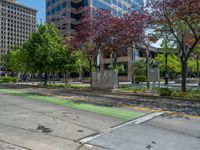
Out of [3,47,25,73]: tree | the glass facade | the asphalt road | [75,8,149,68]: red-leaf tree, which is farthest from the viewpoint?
the glass facade

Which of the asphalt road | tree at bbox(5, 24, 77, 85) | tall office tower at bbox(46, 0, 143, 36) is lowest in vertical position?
the asphalt road

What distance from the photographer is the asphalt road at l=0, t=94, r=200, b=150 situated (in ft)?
21.7

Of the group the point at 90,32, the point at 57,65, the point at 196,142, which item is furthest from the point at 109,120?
the point at 57,65

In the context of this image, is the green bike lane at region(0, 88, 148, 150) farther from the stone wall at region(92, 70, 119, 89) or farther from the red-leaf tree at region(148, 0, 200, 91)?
the stone wall at region(92, 70, 119, 89)

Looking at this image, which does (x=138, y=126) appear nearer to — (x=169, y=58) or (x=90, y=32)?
(x=90, y=32)

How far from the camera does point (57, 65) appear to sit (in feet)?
106

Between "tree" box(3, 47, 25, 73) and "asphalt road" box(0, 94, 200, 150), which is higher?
"tree" box(3, 47, 25, 73)

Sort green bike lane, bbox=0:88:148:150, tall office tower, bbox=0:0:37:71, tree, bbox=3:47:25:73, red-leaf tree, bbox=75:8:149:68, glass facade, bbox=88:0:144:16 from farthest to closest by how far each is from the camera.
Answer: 1. tall office tower, bbox=0:0:37:71
2. glass facade, bbox=88:0:144:16
3. tree, bbox=3:47:25:73
4. red-leaf tree, bbox=75:8:149:68
5. green bike lane, bbox=0:88:148:150

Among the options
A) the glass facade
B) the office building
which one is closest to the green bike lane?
the office building

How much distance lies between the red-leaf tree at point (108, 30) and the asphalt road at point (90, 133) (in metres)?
14.1

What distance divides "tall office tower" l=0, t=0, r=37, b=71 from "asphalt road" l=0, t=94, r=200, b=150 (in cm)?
14742

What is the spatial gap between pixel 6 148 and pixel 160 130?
455cm

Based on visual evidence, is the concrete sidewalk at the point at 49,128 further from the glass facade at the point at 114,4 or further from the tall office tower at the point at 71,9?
the tall office tower at the point at 71,9

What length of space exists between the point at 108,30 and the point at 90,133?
18.1 metres
